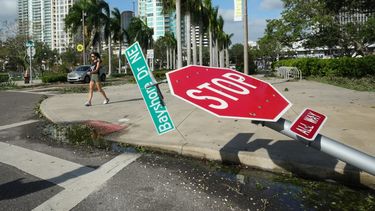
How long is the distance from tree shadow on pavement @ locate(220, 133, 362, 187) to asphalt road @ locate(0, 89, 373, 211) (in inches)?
8.4

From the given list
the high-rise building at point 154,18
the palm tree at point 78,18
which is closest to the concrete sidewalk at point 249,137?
the palm tree at point 78,18

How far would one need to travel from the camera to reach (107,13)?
152ft

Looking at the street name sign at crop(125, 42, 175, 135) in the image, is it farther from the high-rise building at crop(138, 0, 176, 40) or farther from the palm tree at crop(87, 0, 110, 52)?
the high-rise building at crop(138, 0, 176, 40)

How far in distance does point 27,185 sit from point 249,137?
142 inches

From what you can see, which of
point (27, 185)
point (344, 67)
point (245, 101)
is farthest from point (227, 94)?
point (344, 67)

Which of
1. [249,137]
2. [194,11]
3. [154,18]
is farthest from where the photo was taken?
[154,18]

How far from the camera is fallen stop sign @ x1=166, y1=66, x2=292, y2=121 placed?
3146 mm

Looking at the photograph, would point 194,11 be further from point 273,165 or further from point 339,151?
point 339,151

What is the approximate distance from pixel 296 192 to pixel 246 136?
2320mm

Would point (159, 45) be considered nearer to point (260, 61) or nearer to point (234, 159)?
point (260, 61)

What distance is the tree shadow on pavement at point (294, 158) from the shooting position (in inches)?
189

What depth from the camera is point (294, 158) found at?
5.32 metres

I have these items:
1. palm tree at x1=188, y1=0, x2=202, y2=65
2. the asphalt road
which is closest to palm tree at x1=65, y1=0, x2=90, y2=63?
palm tree at x1=188, y1=0, x2=202, y2=65

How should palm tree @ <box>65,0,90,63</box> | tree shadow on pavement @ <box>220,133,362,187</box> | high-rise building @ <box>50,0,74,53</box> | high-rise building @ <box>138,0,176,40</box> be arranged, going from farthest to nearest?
1. high-rise building @ <box>138,0,176,40</box>
2. high-rise building @ <box>50,0,74,53</box>
3. palm tree @ <box>65,0,90,63</box>
4. tree shadow on pavement @ <box>220,133,362,187</box>
